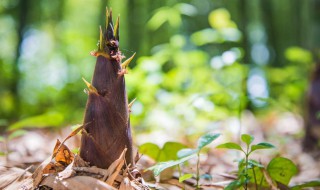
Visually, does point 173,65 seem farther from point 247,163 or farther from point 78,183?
point 78,183

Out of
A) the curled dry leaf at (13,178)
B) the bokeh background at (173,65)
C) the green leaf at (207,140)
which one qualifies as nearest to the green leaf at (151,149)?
the bokeh background at (173,65)

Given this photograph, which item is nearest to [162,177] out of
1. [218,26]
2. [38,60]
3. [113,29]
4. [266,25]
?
[113,29]

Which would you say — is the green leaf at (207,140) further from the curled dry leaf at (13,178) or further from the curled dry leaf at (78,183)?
the curled dry leaf at (13,178)

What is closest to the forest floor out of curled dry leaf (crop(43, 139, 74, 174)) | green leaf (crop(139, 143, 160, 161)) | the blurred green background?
green leaf (crop(139, 143, 160, 161))

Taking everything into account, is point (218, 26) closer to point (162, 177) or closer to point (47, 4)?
point (162, 177)

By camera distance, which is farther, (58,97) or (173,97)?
(58,97)

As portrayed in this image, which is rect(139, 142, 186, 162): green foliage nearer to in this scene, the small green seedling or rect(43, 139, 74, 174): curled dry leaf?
the small green seedling
